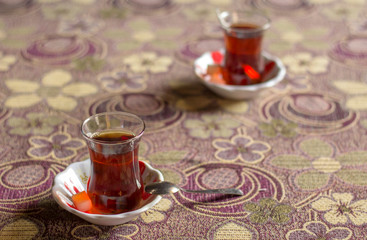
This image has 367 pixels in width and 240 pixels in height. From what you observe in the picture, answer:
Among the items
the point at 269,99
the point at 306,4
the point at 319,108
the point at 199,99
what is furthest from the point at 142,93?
the point at 306,4

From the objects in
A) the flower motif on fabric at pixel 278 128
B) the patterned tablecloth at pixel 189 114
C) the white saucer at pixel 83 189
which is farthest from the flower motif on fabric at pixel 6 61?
the flower motif on fabric at pixel 278 128

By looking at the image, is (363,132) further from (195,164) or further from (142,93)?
(142,93)

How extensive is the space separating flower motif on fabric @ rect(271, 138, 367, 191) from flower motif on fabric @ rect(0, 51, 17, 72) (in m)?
0.68

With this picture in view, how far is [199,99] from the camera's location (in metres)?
1.03

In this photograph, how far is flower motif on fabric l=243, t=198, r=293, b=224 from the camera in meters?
0.70

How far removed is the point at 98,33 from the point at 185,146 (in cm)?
56

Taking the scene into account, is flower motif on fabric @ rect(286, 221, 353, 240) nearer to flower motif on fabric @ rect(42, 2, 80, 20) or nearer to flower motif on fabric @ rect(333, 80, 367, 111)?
flower motif on fabric @ rect(333, 80, 367, 111)

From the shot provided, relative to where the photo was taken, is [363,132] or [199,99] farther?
[199,99]

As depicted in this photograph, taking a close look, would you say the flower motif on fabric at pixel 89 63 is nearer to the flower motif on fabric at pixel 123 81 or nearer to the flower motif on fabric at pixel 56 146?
the flower motif on fabric at pixel 123 81

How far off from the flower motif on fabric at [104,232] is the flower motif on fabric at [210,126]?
0.28 meters

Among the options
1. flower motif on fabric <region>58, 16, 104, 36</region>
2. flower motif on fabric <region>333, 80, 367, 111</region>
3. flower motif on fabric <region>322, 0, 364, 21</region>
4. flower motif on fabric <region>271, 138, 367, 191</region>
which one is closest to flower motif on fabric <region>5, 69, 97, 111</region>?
flower motif on fabric <region>58, 16, 104, 36</region>

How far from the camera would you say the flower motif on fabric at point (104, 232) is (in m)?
0.67

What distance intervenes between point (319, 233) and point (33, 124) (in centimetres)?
57

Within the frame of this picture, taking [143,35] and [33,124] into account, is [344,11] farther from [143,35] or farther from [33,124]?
[33,124]
